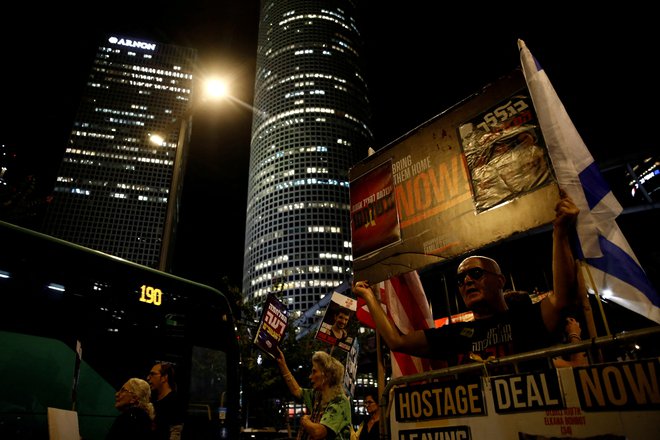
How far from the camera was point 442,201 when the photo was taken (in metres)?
3.95

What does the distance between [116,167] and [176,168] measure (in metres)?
112

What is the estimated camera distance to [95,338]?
251 inches

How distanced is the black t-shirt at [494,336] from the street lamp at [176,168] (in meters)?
8.46

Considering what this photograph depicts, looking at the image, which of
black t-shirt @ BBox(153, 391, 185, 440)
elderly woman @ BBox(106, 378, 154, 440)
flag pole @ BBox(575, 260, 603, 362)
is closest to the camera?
flag pole @ BBox(575, 260, 603, 362)

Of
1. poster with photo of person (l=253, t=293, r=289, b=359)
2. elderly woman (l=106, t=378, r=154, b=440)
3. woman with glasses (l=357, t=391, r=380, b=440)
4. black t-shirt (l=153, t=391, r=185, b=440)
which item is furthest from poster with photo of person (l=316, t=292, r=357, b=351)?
elderly woman (l=106, t=378, r=154, b=440)

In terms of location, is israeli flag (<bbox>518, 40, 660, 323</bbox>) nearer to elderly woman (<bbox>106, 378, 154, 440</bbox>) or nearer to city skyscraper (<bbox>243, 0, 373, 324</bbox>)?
elderly woman (<bbox>106, 378, 154, 440</bbox>)

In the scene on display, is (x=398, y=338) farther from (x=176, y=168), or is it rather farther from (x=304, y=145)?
(x=304, y=145)

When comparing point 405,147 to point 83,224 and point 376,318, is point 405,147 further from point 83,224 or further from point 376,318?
point 83,224

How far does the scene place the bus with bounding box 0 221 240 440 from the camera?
5.47 m

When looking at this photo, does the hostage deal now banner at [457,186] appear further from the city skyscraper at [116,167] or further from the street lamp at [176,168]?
the city skyscraper at [116,167]

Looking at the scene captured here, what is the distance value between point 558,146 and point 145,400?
561cm

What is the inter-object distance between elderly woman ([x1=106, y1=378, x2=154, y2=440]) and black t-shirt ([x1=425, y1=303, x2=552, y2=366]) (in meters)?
3.71

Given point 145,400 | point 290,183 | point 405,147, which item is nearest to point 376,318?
point 405,147

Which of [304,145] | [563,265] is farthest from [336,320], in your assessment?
[304,145]
